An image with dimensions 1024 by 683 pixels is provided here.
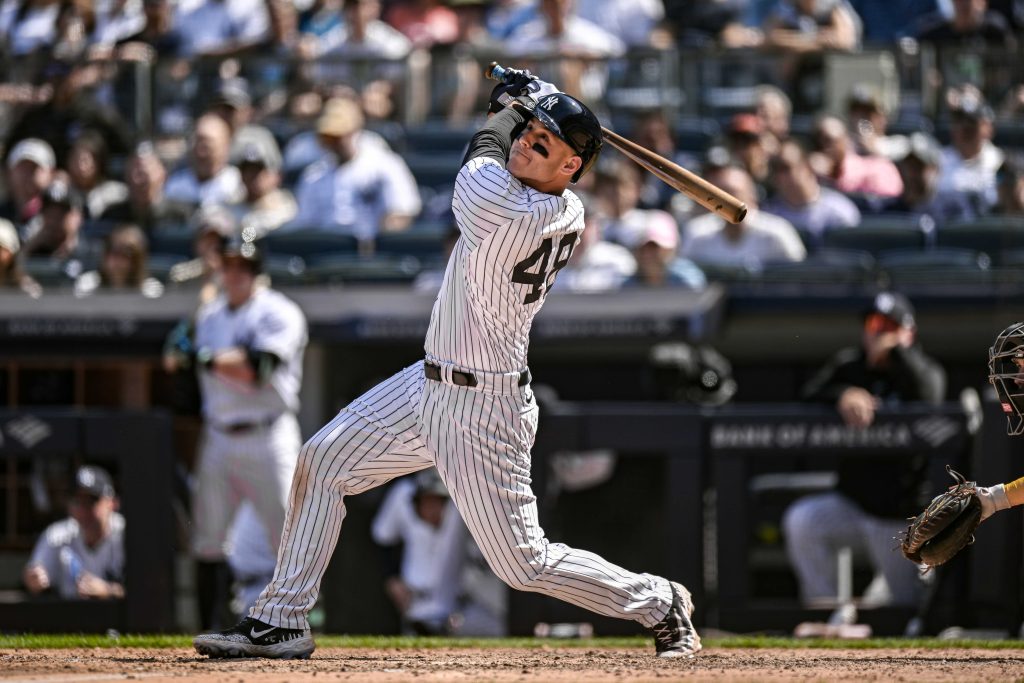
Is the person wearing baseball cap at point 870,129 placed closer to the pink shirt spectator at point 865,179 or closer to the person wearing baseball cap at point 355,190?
the pink shirt spectator at point 865,179

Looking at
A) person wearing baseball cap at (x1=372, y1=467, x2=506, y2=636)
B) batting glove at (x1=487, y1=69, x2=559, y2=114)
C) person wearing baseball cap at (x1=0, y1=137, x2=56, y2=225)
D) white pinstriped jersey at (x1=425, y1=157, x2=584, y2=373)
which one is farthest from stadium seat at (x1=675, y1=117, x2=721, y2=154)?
white pinstriped jersey at (x1=425, y1=157, x2=584, y2=373)

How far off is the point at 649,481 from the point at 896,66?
287cm

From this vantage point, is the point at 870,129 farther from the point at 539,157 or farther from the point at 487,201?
the point at 487,201

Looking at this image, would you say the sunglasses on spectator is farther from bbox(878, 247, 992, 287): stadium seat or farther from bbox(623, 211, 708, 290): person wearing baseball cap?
bbox(623, 211, 708, 290): person wearing baseball cap

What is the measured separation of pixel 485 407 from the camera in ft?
14.7

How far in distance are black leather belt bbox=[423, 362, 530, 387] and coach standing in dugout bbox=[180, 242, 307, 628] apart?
2830 millimetres

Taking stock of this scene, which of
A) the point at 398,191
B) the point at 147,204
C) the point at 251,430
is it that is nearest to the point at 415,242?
the point at 398,191

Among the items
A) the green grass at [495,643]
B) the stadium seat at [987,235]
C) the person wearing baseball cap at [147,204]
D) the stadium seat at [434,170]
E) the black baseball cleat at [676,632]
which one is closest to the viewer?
the black baseball cleat at [676,632]

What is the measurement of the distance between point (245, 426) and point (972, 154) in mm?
3889

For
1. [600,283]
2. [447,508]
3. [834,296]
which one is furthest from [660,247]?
[447,508]

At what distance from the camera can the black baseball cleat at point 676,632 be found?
4832mm

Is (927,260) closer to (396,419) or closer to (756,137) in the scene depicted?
(756,137)

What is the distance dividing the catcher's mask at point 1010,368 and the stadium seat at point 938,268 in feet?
10.6

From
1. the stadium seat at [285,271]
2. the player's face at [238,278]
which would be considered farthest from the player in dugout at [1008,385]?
the stadium seat at [285,271]
